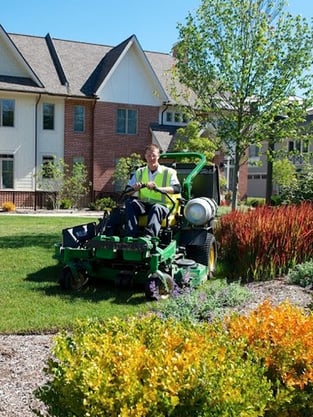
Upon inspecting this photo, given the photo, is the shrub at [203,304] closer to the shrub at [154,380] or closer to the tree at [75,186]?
the shrub at [154,380]

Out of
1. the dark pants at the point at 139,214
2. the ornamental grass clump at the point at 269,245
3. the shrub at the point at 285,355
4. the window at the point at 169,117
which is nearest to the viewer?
the shrub at the point at 285,355

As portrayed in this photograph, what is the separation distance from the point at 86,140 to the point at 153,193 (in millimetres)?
21849

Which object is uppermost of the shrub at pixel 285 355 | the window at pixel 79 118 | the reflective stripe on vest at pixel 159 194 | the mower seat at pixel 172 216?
the window at pixel 79 118

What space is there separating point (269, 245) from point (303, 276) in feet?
2.61

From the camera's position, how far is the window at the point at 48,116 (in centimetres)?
2800

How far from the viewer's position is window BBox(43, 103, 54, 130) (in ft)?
91.9

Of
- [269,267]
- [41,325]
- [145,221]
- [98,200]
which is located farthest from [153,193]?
[98,200]

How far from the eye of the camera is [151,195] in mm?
7770

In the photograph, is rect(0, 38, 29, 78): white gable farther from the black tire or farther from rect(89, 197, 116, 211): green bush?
the black tire

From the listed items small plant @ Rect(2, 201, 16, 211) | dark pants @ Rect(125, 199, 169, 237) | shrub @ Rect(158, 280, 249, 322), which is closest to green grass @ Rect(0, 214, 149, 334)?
shrub @ Rect(158, 280, 249, 322)

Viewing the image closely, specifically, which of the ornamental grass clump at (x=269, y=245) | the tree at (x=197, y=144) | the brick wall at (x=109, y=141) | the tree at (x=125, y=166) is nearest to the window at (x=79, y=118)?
the brick wall at (x=109, y=141)

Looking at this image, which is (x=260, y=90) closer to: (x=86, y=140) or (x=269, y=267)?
(x=269, y=267)

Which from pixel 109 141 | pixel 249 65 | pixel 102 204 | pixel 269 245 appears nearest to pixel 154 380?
pixel 269 245

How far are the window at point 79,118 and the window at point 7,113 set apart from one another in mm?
3302
